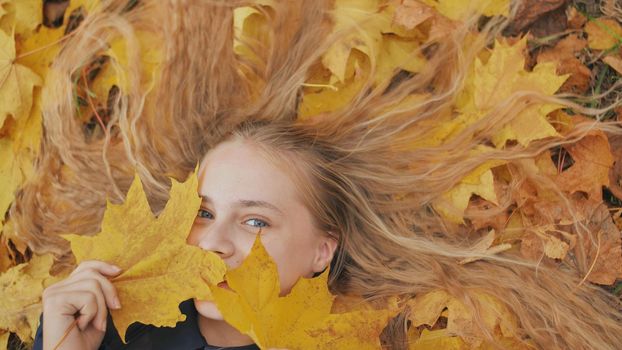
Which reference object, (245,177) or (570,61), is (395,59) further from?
(245,177)

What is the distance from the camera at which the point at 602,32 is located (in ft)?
8.12

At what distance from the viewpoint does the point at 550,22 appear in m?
2.54

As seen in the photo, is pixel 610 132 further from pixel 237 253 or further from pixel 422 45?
pixel 237 253

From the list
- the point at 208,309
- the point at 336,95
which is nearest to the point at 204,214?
the point at 208,309

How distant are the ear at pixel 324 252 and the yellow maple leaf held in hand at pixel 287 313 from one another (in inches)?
17.9

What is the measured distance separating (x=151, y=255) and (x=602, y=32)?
1.59m

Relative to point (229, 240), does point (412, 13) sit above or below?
above

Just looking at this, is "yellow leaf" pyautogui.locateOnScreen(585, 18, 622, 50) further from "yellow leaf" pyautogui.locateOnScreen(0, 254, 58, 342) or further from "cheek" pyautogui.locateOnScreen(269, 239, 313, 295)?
"yellow leaf" pyautogui.locateOnScreen(0, 254, 58, 342)

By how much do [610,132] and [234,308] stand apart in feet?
4.40

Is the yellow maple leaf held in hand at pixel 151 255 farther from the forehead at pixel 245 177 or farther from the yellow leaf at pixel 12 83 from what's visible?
the yellow leaf at pixel 12 83

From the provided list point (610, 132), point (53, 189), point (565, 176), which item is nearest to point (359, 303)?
point (565, 176)

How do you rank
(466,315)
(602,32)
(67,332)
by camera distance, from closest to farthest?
1. (67,332)
2. (466,315)
3. (602,32)

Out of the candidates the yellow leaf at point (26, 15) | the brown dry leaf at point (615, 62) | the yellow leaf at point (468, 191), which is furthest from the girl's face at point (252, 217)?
the brown dry leaf at point (615, 62)

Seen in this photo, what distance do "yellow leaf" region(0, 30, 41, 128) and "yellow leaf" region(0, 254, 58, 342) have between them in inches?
19.8
